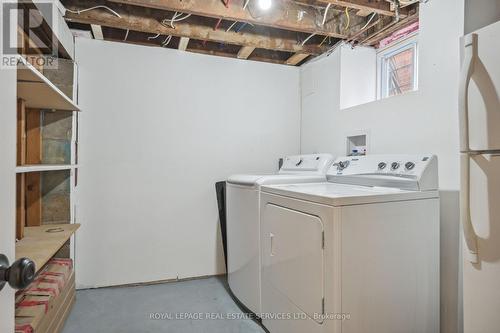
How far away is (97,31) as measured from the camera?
2549mm

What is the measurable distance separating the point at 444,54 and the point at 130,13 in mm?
2273

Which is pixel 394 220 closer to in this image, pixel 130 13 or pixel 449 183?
pixel 449 183

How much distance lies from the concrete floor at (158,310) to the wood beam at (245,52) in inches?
90.3

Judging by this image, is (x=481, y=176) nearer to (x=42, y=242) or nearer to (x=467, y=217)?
(x=467, y=217)

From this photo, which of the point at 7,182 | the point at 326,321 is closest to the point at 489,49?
the point at 326,321

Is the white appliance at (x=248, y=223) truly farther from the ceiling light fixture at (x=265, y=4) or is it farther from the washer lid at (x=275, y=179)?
the ceiling light fixture at (x=265, y=4)

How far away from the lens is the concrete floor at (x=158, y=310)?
1987mm

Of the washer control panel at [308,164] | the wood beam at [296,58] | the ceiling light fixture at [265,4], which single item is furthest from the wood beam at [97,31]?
the washer control panel at [308,164]

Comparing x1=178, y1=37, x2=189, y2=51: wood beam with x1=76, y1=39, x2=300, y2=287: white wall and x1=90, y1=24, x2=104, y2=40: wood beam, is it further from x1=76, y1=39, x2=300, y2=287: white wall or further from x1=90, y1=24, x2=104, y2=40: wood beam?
x1=90, y1=24, x2=104, y2=40: wood beam

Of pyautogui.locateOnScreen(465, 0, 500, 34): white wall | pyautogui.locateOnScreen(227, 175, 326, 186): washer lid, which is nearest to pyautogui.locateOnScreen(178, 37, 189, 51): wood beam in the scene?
pyautogui.locateOnScreen(227, 175, 326, 186): washer lid

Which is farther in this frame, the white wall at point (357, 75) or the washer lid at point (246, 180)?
the white wall at point (357, 75)

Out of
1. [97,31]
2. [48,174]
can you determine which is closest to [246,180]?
[48,174]

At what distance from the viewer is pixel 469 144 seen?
1200mm

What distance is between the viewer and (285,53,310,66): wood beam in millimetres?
3032
